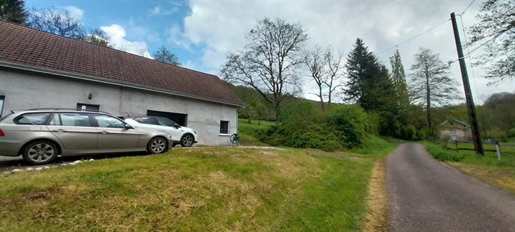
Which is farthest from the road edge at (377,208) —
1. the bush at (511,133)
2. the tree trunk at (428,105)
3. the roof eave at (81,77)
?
the bush at (511,133)

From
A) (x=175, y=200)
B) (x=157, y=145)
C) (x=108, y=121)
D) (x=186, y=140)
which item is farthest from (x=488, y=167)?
(x=108, y=121)

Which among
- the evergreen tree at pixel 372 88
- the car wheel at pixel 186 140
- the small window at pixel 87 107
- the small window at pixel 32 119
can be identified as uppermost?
the evergreen tree at pixel 372 88

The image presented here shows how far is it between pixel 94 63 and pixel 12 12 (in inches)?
1026

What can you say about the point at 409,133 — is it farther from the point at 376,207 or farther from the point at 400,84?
the point at 376,207

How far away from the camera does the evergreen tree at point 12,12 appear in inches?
1046

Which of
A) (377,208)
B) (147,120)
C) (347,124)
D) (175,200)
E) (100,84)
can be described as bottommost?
(377,208)

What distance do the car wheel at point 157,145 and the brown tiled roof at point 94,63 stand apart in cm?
570

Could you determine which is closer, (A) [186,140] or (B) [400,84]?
(A) [186,140]

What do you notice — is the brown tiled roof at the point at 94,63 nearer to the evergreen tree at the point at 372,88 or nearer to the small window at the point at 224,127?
the small window at the point at 224,127

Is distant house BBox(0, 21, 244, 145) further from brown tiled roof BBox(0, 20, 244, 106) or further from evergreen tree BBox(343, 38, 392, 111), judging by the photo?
evergreen tree BBox(343, 38, 392, 111)

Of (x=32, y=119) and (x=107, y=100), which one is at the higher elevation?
(x=107, y=100)

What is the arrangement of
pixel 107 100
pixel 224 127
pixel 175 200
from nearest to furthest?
pixel 175 200
pixel 107 100
pixel 224 127

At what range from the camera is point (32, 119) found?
605cm

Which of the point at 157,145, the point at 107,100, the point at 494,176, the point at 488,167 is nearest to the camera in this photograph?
the point at 157,145
